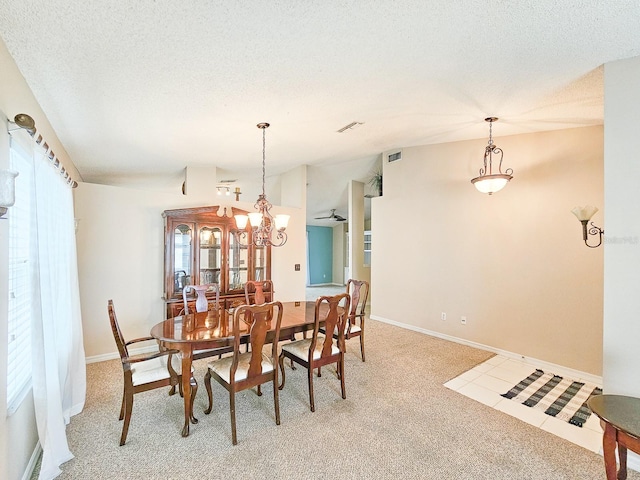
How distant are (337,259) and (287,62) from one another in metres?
9.75

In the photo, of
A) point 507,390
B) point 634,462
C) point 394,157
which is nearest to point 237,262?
point 394,157

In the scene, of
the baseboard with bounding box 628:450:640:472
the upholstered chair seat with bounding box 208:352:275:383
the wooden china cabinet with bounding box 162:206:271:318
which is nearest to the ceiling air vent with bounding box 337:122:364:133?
the wooden china cabinet with bounding box 162:206:271:318

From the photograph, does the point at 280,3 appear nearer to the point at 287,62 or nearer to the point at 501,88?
the point at 287,62

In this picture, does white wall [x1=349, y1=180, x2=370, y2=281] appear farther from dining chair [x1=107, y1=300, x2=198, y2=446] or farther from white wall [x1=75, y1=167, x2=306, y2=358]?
dining chair [x1=107, y1=300, x2=198, y2=446]

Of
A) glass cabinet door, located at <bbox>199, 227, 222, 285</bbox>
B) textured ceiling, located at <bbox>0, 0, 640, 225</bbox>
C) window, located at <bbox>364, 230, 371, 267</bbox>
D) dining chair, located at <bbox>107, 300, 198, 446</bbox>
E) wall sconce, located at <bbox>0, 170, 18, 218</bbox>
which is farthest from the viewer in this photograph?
window, located at <bbox>364, 230, 371, 267</bbox>

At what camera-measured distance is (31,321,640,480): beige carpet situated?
198 centimetres

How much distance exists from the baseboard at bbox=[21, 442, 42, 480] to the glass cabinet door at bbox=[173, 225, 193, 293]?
2.09 meters

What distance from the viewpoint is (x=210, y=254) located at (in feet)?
14.3

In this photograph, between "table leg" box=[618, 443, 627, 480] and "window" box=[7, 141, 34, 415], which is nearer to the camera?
"table leg" box=[618, 443, 627, 480]

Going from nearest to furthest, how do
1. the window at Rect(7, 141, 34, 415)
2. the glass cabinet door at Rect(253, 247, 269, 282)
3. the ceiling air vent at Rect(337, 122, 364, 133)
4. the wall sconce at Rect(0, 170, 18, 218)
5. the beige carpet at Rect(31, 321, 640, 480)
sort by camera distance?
the wall sconce at Rect(0, 170, 18, 218), the window at Rect(7, 141, 34, 415), the beige carpet at Rect(31, 321, 640, 480), the ceiling air vent at Rect(337, 122, 364, 133), the glass cabinet door at Rect(253, 247, 269, 282)

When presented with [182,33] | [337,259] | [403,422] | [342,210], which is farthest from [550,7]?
[337,259]

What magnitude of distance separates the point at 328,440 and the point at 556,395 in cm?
245

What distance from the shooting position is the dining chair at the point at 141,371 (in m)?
2.21

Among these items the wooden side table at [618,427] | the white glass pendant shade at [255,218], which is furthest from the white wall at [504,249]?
the white glass pendant shade at [255,218]
